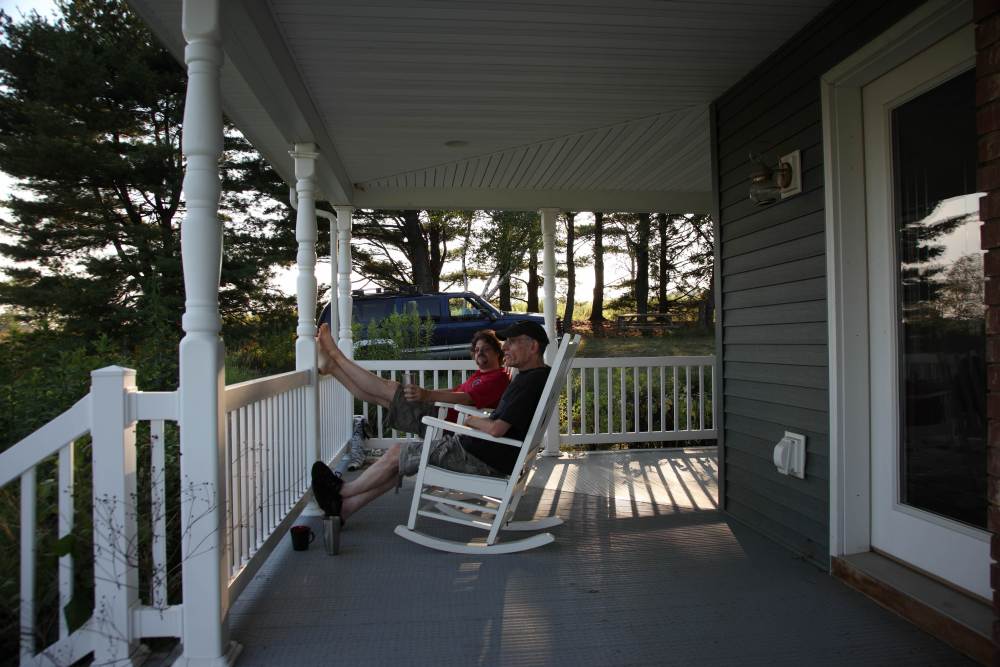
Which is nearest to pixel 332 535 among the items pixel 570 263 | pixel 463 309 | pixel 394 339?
pixel 394 339

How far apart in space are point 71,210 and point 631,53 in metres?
13.9

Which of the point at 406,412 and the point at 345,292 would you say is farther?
the point at 345,292

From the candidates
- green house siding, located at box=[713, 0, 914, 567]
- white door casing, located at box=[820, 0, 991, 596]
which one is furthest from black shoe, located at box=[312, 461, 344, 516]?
white door casing, located at box=[820, 0, 991, 596]

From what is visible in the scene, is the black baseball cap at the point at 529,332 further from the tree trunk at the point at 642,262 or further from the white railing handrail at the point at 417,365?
the tree trunk at the point at 642,262

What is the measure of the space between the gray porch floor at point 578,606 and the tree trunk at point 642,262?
45.3 ft

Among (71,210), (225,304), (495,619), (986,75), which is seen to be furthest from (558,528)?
(71,210)

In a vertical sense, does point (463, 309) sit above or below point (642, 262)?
below

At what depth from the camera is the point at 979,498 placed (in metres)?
2.17

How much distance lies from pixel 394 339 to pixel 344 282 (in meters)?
1.19

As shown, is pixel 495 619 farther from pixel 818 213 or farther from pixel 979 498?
pixel 818 213

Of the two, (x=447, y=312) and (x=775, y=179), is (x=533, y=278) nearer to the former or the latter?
(x=447, y=312)

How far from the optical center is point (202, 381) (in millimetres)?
2043

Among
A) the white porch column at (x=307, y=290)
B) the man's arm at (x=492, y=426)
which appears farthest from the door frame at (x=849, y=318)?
the white porch column at (x=307, y=290)

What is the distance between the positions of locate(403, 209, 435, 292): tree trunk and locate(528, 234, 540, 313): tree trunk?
2.63 metres
